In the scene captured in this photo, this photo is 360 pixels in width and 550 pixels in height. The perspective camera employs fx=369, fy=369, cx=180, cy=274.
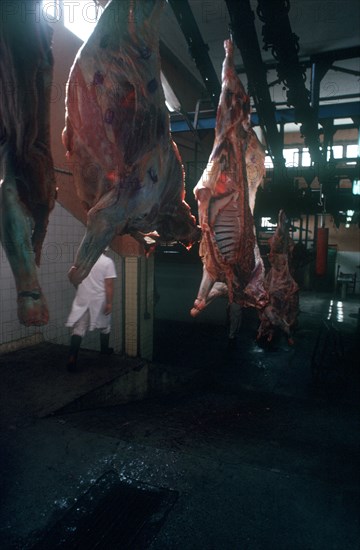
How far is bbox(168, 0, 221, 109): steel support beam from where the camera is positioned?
4.94 meters

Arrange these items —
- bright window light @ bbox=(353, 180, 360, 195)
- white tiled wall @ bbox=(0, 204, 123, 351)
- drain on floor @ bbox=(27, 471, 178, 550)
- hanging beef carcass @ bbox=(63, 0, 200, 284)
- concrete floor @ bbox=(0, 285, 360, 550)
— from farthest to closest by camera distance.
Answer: bright window light @ bbox=(353, 180, 360, 195) → white tiled wall @ bbox=(0, 204, 123, 351) → concrete floor @ bbox=(0, 285, 360, 550) → drain on floor @ bbox=(27, 471, 178, 550) → hanging beef carcass @ bbox=(63, 0, 200, 284)

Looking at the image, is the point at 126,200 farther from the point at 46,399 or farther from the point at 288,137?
the point at 288,137

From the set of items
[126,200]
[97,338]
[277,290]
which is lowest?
[97,338]

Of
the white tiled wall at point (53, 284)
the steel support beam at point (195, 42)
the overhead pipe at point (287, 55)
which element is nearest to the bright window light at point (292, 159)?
the overhead pipe at point (287, 55)

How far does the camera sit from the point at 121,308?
7293 millimetres

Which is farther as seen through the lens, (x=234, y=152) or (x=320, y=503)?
(x=234, y=152)

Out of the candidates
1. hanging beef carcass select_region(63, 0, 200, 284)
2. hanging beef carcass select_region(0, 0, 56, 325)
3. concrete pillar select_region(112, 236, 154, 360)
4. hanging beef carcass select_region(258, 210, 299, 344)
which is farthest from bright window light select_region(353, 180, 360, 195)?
hanging beef carcass select_region(0, 0, 56, 325)

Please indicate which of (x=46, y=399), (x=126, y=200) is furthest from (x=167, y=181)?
(x=46, y=399)

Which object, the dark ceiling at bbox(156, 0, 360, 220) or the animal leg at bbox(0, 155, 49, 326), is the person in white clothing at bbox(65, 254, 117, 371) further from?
the animal leg at bbox(0, 155, 49, 326)

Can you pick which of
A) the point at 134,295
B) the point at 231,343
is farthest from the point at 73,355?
the point at 231,343

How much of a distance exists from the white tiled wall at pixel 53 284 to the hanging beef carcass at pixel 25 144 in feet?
12.5

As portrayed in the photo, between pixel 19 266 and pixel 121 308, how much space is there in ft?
20.5

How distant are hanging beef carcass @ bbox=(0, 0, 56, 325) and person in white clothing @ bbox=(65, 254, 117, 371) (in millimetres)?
3380

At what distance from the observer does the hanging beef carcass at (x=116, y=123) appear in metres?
1.65
